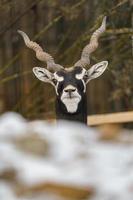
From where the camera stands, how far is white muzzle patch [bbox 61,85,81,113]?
6738 millimetres

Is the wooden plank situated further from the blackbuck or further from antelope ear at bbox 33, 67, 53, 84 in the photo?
the blackbuck

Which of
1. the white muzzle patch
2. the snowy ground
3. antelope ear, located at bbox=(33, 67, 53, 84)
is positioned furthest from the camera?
antelope ear, located at bbox=(33, 67, 53, 84)

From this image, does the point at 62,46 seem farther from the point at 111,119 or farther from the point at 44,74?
the point at 44,74

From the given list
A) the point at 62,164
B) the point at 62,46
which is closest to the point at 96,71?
the point at 62,46

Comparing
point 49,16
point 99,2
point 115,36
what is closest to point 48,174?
point 99,2

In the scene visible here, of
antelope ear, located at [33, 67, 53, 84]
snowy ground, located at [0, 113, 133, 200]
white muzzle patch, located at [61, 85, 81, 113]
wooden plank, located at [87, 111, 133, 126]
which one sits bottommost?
wooden plank, located at [87, 111, 133, 126]

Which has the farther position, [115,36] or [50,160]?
[115,36]

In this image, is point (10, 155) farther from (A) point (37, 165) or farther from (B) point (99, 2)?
(B) point (99, 2)

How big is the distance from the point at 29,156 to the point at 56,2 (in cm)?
924

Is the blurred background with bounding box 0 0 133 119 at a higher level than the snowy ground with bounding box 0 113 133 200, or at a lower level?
higher

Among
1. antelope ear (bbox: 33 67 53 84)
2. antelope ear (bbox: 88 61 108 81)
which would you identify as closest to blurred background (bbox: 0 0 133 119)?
antelope ear (bbox: 88 61 108 81)

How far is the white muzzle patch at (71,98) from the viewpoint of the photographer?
6738 mm

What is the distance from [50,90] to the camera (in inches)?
487

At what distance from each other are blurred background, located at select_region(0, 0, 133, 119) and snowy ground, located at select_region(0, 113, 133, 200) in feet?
25.6
